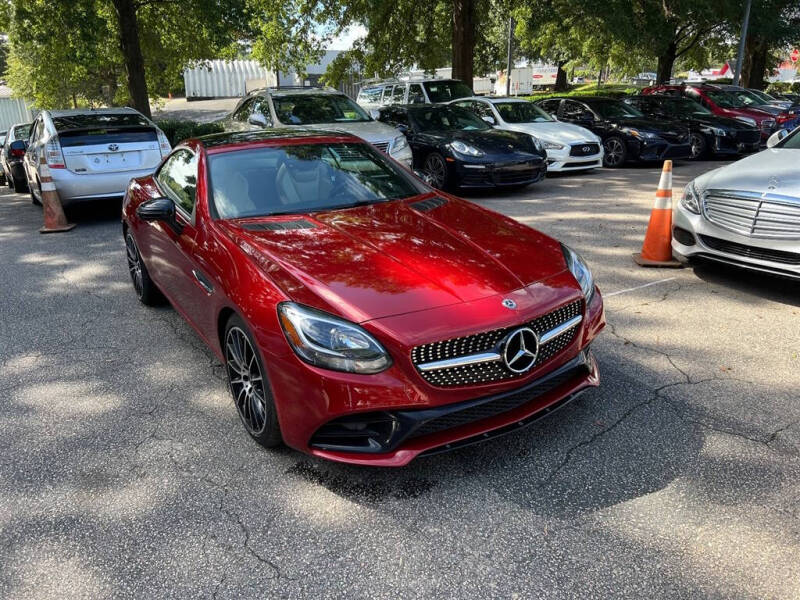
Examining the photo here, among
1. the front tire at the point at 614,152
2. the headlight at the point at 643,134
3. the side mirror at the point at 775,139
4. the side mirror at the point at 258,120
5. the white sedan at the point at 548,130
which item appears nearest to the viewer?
the side mirror at the point at 775,139

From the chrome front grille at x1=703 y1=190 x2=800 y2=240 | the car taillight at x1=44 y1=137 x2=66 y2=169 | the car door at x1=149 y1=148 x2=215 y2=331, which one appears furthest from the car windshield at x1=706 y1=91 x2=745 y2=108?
the car door at x1=149 y1=148 x2=215 y2=331

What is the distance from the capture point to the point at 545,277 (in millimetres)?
3156

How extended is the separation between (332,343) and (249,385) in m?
0.76

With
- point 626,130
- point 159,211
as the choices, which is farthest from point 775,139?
point 626,130

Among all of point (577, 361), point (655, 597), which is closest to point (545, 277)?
point (577, 361)

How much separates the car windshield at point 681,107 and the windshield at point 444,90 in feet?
15.1

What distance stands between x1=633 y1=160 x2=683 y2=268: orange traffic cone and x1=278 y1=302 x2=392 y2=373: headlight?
14.2ft

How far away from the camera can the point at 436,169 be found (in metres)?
10.2

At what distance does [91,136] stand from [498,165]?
18.7 ft

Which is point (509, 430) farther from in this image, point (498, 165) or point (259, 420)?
point (498, 165)

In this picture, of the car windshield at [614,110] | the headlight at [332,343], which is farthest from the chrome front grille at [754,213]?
the car windshield at [614,110]

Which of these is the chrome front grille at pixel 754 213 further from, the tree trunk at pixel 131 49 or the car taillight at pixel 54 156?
the tree trunk at pixel 131 49

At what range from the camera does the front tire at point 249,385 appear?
301cm

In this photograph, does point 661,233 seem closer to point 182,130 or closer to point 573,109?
point 573,109
